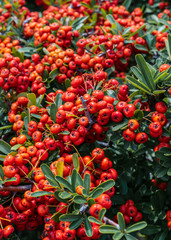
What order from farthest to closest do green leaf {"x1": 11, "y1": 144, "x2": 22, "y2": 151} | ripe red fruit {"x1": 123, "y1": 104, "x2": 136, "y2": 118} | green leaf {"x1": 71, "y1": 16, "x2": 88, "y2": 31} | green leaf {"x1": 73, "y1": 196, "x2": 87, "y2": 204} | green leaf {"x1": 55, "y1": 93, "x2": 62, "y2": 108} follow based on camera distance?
green leaf {"x1": 71, "y1": 16, "x2": 88, "y2": 31}, green leaf {"x1": 55, "y1": 93, "x2": 62, "y2": 108}, green leaf {"x1": 11, "y1": 144, "x2": 22, "y2": 151}, ripe red fruit {"x1": 123, "y1": 104, "x2": 136, "y2": 118}, green leaf {"x1": 73, "y1": 196, "x2": 87, "y2": 204}

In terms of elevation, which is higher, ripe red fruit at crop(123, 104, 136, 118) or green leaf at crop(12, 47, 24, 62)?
green leaf at crop(12, 47, 24, 62)

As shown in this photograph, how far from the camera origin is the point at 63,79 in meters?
2.79

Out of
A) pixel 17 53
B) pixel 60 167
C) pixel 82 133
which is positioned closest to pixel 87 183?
pixel 60 167

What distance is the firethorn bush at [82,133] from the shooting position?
1.90 meters

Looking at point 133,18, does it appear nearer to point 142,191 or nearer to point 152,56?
point 152,56

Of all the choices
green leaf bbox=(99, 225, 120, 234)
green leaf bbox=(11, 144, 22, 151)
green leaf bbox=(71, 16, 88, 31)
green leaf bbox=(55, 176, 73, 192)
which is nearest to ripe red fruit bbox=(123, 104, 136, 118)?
green leaf bbox=(55, 176, 73, 192)

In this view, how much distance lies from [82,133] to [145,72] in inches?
28.8

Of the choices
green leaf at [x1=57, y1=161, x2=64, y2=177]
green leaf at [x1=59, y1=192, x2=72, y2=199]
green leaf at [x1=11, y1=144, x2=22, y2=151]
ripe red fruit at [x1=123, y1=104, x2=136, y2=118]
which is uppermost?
ripe red fruit at [x1=123, y1=104, x2=136, y2=118]

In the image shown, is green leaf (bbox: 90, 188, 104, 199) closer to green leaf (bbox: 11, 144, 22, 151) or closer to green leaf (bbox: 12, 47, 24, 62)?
green leaf (bbox: 11, 144, 22, 151)

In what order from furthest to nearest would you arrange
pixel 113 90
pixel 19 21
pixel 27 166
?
pixel 19 21 → pixel 113 90 → pixel 27 166

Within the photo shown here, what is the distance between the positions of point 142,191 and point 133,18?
266 cm

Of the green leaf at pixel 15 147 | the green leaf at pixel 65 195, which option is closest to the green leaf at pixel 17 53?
the green leaf at pixel 15 147

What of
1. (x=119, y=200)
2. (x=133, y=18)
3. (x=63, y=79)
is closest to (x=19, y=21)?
(x=63, y=79)

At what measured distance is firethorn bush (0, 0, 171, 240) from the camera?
6.23 feet
